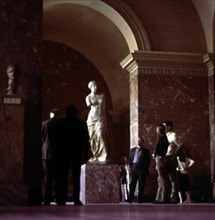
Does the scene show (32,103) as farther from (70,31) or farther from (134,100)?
(70,31)

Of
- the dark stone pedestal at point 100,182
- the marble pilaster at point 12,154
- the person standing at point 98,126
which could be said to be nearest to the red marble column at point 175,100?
the person standing at point 98,126

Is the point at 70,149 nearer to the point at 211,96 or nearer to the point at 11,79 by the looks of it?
the point at 11,79

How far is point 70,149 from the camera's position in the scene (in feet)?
28.9

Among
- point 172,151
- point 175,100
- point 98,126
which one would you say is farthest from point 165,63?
point 172,151

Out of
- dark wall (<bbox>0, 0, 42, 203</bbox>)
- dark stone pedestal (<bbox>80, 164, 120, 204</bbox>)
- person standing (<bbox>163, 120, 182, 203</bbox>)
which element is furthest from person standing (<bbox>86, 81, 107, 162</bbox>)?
dark wall (<bbox>0, 0, 42, 203</bbox>)

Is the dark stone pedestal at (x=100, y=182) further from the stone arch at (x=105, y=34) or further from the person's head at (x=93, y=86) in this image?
the stone arch at (x=105, y=34)

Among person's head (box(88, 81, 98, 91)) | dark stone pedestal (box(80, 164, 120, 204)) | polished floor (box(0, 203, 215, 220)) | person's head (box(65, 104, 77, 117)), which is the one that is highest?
person's head (box(88, 81, 98, 91))

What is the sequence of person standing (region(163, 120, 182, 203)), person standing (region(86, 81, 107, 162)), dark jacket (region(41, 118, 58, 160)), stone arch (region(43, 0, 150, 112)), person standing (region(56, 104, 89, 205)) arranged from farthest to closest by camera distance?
stone arch (region(43, 0, 150, 112)), person standing (region(86, 81, 107, 162)), person standing (region(163, 120, 182, 203)), dark jacket (region(41, 118, 58, 160)), person standing (region(56, 104, 89, 205))

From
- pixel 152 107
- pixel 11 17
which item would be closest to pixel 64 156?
pixel 11 17

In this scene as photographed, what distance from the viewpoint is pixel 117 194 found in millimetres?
12586

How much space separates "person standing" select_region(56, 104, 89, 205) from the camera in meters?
8.80

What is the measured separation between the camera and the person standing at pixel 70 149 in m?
8.80

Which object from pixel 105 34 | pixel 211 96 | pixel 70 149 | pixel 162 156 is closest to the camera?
pixel 70 149

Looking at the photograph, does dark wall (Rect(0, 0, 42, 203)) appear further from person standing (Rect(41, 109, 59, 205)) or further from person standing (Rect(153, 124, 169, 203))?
person standing (Rect(153, 124, 169, 203))
